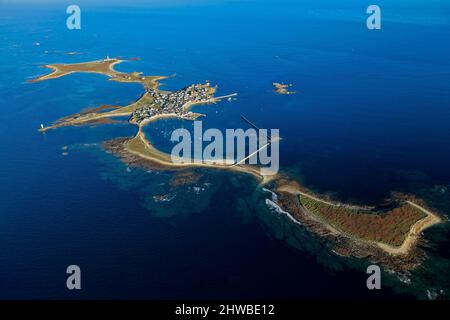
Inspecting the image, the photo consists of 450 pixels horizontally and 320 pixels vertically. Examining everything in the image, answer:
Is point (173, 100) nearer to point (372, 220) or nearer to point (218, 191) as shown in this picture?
point (218, 191)

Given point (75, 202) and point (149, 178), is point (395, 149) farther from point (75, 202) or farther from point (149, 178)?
point (75, 202)

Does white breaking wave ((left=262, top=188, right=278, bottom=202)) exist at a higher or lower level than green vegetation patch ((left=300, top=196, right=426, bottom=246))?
higher

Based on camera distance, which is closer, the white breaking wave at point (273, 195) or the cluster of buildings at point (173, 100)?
the white breaking wave at point (273, 195)

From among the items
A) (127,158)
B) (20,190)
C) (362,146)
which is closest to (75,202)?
(20,190)

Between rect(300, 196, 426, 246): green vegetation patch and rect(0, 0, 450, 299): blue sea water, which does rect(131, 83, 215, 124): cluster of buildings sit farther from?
rect(300, 196, 426, 246): green vegetation patch

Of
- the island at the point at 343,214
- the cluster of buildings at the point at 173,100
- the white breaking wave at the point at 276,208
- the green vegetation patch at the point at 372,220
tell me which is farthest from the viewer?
the cluster of buildings at the point at 173,100

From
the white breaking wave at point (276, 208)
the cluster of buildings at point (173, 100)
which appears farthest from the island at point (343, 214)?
the cluster of buildings at point (173, 100)

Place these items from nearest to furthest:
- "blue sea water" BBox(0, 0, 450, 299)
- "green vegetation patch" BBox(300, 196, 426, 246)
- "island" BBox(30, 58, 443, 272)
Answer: "blue sea water" BBox(0, 0, 450, 299), "island" BBox(30, 58, 443, 272), "green vegetation patch" BBox(300, 196, 426, 246)

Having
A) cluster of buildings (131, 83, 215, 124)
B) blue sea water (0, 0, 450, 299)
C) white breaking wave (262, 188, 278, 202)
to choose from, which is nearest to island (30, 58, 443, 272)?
white breaking wave (262, 188, 278, 202)

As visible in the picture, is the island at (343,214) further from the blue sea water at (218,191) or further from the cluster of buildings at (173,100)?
the cluster of buildings at (173,100)
